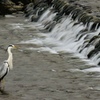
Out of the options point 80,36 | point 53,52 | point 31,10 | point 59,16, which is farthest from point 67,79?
point 31,10

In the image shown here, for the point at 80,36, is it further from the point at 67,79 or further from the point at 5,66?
the point at 5,66

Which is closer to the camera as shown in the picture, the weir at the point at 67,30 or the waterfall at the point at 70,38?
the waterfall at the point at 70,38

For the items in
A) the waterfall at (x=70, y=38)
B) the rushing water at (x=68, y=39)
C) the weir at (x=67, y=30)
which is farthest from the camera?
the weir at (x=67, y=30)

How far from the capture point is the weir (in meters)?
21.0

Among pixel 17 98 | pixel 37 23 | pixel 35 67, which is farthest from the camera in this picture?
pixel 37 23

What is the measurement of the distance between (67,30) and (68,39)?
73.4 inches

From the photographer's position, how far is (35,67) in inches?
741

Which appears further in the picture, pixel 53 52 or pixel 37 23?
pixel 37 23

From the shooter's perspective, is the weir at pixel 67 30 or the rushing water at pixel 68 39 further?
the weir at pixel 67 30

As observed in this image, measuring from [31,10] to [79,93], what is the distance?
65.4 ft

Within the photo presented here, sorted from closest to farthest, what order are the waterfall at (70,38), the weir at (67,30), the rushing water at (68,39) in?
the waterfall at (70,38), the rushing water at (68,39), the weir at (67,30)

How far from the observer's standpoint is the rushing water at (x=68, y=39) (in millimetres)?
20812

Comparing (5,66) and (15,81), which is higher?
(5,66)

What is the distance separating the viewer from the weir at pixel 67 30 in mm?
20984
